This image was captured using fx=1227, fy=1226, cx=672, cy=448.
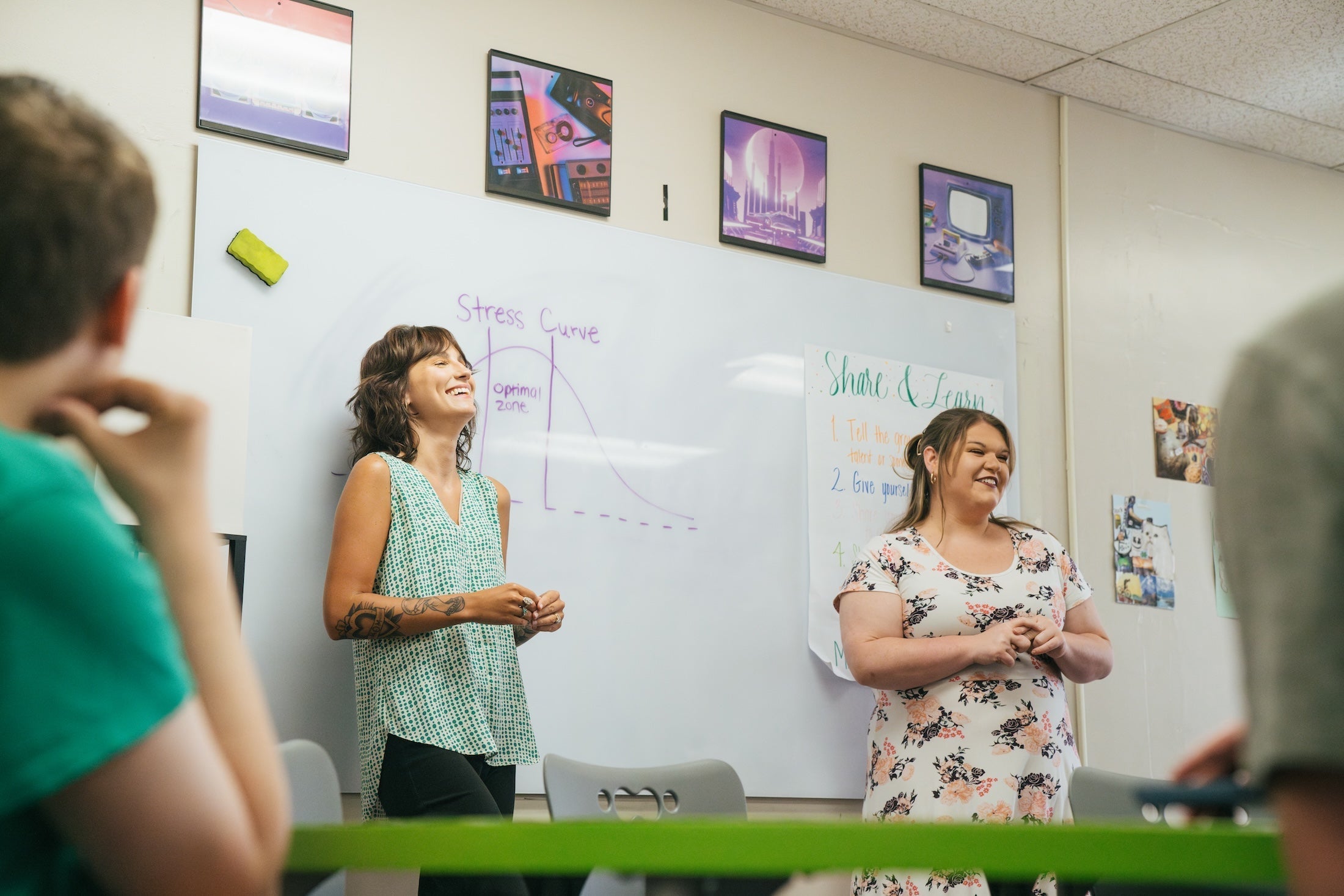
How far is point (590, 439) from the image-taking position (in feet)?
9.89

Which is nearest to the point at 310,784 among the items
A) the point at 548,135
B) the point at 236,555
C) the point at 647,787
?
the point at 236,555

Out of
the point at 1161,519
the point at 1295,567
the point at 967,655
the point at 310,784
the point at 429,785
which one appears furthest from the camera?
the point at 1161,519

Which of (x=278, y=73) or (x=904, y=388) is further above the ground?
(x=278, y=73)

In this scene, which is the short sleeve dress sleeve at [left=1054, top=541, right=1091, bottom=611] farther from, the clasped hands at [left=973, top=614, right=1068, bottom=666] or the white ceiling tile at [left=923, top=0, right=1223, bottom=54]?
the white ceiling tile at [left=923, top=0, right=1223, bottom=54]

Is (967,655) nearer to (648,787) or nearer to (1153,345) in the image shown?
(648,787)

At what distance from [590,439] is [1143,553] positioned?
1.91 meters

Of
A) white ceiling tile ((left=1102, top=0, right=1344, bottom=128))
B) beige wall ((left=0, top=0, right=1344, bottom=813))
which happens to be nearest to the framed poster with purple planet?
beige wall ((left=0, top=0, right=1344, bottom=813))

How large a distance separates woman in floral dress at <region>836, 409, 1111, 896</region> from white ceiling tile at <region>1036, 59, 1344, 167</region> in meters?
1.57

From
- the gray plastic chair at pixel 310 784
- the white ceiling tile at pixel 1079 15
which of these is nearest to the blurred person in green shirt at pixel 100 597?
the gray plastic chair at pixel 310 784

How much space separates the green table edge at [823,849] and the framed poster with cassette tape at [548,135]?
2.48 meters

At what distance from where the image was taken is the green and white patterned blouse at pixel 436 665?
2277mm

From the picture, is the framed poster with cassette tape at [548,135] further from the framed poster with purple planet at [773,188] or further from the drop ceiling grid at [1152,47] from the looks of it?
the drop ceiling grid at [1152,47]

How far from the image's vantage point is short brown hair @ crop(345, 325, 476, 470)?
2.53 metres

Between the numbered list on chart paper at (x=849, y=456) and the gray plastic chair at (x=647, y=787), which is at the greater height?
the numbered list on chart paper at (x=849, y=456)
